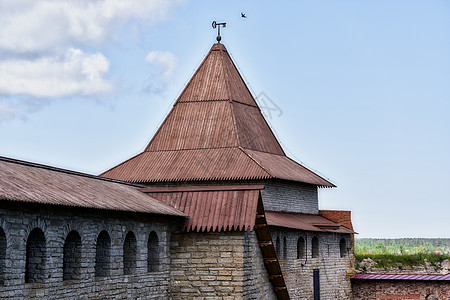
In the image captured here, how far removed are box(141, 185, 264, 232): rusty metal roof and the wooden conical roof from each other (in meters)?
7.62

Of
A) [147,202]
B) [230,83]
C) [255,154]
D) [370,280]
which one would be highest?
[230,83]

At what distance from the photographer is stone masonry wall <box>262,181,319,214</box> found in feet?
94.4

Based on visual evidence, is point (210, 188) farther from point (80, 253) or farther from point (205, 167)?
point (205, 167)

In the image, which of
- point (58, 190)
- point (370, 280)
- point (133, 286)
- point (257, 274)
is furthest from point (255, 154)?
point (58, 190)

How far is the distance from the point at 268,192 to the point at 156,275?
971cm

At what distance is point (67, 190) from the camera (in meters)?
17.2

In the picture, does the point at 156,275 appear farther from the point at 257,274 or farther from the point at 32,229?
the point at 32,229

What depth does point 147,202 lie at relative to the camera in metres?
20.0

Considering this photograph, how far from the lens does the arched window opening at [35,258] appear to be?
51.1ft

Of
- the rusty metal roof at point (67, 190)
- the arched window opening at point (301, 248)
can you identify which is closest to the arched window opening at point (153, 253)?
the rusty metal roof at point (67, 190)

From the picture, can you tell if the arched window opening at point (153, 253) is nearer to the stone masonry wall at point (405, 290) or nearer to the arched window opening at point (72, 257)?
the arched window opening at point (72, 257)

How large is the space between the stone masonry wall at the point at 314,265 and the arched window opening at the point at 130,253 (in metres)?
7.32

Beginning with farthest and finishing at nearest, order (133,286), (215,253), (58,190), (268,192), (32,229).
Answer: (268,192), (215,253), (133,286), (58,190), (32,229)

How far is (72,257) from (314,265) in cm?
1503
